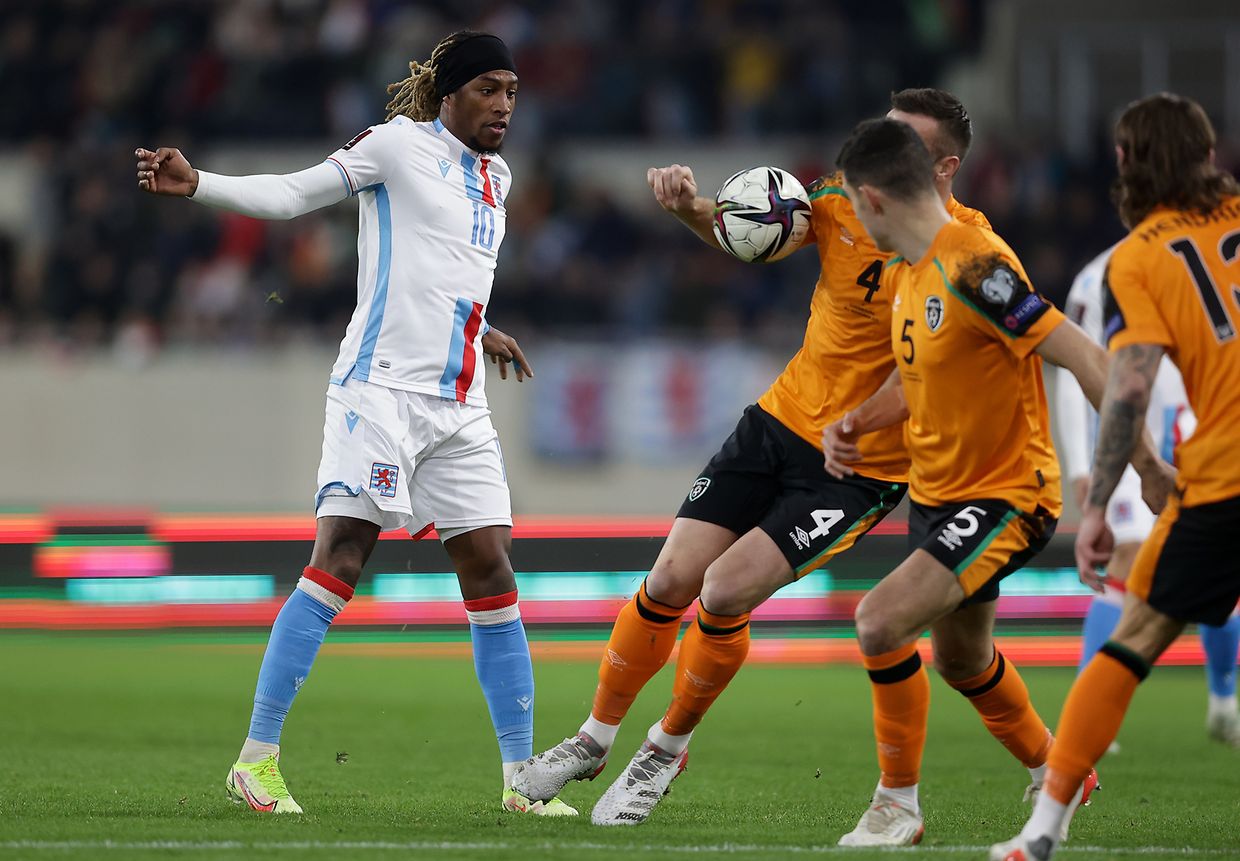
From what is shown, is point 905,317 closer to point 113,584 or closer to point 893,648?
point 893,648

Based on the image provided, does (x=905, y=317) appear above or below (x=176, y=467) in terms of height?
above

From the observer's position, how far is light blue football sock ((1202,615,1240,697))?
8875 mm

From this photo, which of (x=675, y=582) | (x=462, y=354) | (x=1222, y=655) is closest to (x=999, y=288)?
(x=675, y=582)

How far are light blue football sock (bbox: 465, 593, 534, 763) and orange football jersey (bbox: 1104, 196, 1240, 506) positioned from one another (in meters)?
2.52

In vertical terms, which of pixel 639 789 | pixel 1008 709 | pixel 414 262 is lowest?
pixel 639 789

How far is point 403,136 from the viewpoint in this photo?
6.27 m

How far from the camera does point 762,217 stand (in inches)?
237

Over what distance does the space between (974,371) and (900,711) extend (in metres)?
1.10

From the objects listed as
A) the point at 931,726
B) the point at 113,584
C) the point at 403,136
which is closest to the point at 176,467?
the point at 113,584

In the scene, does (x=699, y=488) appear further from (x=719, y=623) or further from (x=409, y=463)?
(x=409, y=463)

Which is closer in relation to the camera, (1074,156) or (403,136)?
(403,136)

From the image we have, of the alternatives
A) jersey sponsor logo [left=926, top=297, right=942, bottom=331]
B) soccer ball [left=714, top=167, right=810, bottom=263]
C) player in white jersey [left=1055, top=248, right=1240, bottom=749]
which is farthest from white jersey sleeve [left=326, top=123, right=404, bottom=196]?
player in white jersey [left=1055, top=248, right=1240, bottom=749]

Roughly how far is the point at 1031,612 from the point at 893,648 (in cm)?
832

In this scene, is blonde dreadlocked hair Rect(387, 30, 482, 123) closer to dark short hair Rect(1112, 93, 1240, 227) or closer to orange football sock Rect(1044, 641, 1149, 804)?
dark short hair Rect(1112, 93, 1240, 227)
